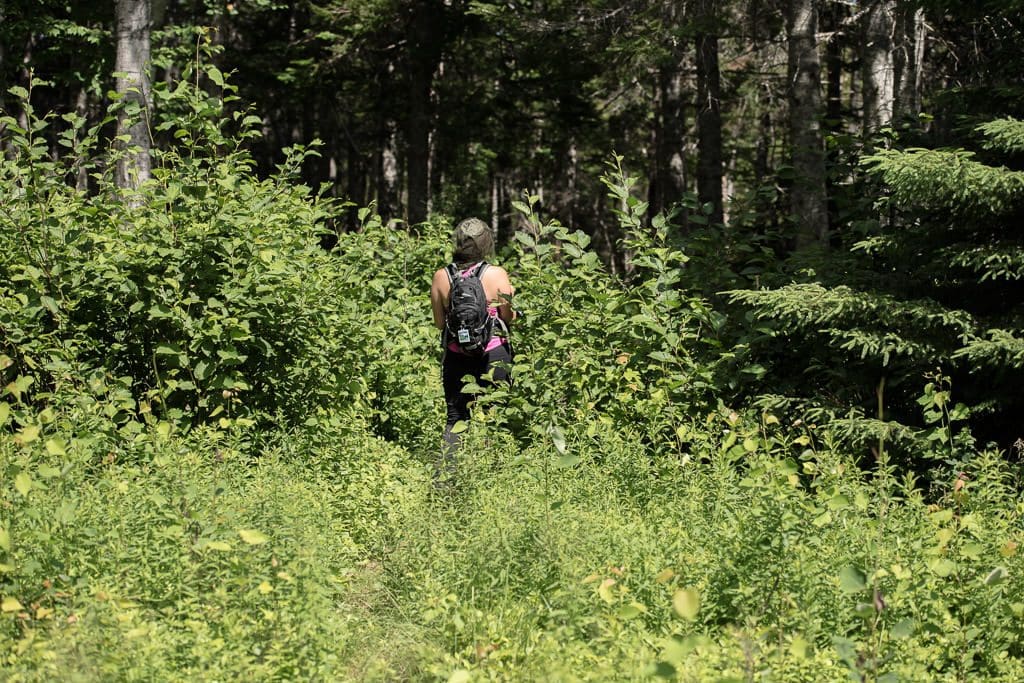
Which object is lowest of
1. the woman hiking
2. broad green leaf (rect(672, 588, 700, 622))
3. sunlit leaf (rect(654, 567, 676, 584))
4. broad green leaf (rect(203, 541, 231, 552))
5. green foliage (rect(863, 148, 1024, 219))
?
sunlit leaf (rect(654, 567, 676, 584))

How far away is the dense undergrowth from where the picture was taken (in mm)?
3775

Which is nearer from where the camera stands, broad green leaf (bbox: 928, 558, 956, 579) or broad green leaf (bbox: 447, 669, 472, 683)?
broad green leaf (bbox: 447, 669, 472, 683)

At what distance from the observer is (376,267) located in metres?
9.16

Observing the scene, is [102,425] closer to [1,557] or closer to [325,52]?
[1,557]

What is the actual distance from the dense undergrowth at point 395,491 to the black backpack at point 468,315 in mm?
406

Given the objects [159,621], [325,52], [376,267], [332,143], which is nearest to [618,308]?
[376,267]

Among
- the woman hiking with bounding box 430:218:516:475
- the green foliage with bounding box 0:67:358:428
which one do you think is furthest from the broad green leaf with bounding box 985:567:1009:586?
the green foliage with bounding box 0:67:358:428

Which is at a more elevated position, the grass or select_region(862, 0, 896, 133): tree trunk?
select_region(862, 0, 896, 133): tree trunk

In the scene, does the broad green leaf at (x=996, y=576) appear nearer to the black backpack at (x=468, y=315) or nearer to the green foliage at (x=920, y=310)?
the green foliage at (x=920, y=310)

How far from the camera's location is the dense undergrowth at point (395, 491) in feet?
12.4

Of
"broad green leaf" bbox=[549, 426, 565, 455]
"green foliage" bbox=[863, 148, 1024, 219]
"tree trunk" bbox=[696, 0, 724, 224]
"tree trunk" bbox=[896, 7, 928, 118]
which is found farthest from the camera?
"tree trunk" bbox=[696, 0, 724, 224]

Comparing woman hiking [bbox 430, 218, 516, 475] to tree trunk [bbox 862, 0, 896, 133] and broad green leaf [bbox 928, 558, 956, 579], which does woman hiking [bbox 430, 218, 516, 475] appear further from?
tree trunk [bbox 862, 0, 896, 133]

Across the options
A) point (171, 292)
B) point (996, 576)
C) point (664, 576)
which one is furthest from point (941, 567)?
point (171, 292)

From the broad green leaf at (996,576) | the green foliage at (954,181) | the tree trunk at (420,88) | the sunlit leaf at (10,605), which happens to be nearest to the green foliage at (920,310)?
the green foliage at (954,181)
